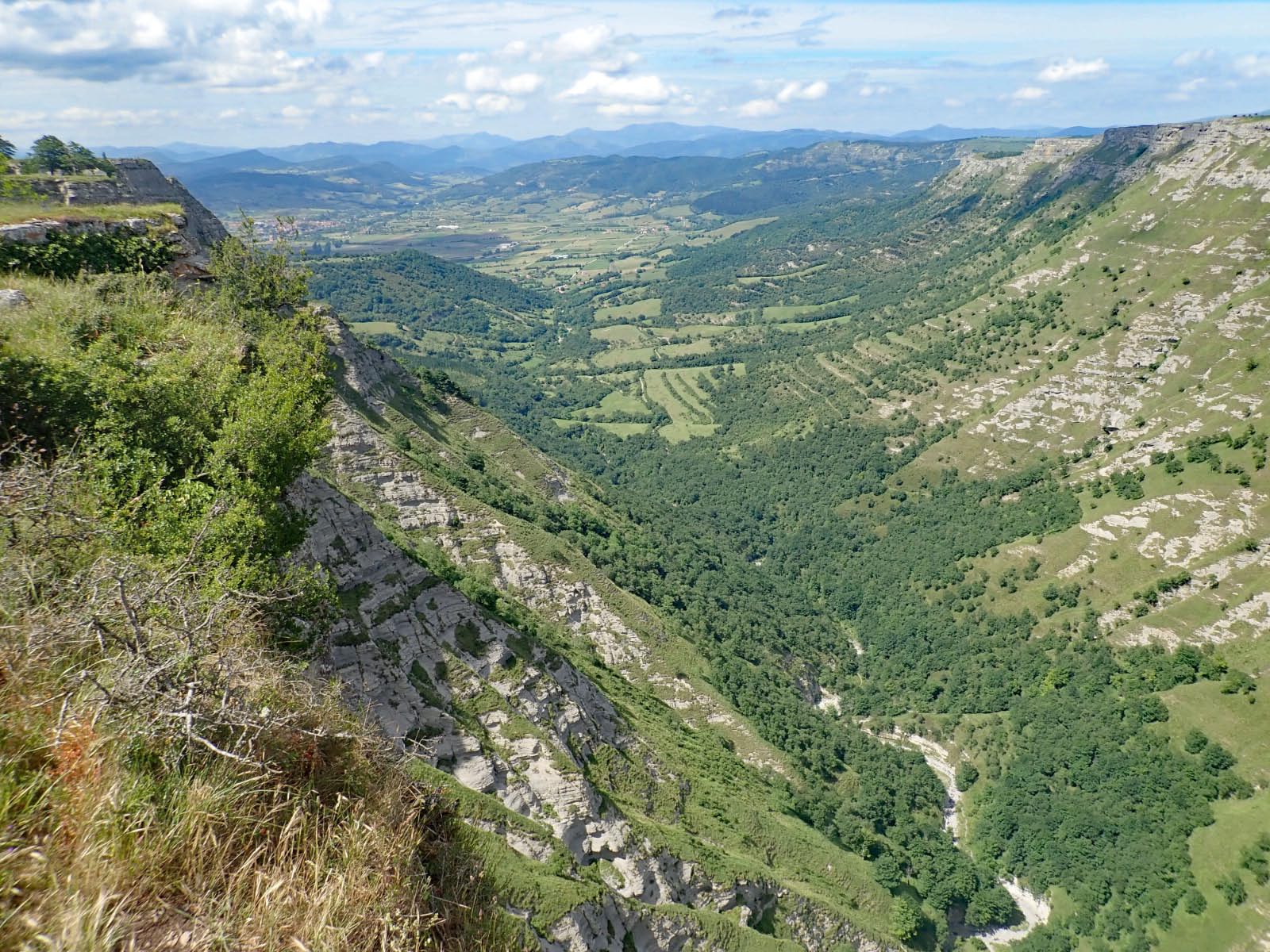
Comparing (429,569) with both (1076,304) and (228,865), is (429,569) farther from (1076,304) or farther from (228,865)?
(1076,304)

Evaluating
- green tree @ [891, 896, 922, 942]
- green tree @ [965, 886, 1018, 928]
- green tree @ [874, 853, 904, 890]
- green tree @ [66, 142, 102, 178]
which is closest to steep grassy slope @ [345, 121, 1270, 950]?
green tree @ [874, 853, 904, 890]

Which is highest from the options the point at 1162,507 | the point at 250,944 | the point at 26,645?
the point at 26,645

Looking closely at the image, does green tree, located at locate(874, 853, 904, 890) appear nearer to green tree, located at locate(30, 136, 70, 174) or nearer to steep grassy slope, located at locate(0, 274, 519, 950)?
steep grassy slope, located at locate(0, 274, 519, 950)

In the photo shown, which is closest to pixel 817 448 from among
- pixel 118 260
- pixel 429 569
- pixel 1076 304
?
pixel 1076 304

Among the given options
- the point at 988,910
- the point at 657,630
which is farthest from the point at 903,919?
the point at 657,630

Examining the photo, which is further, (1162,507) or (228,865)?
(1162,507)

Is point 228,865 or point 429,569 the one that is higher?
point 228,865

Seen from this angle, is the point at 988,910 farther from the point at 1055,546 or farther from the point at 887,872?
the point at 1055,546
